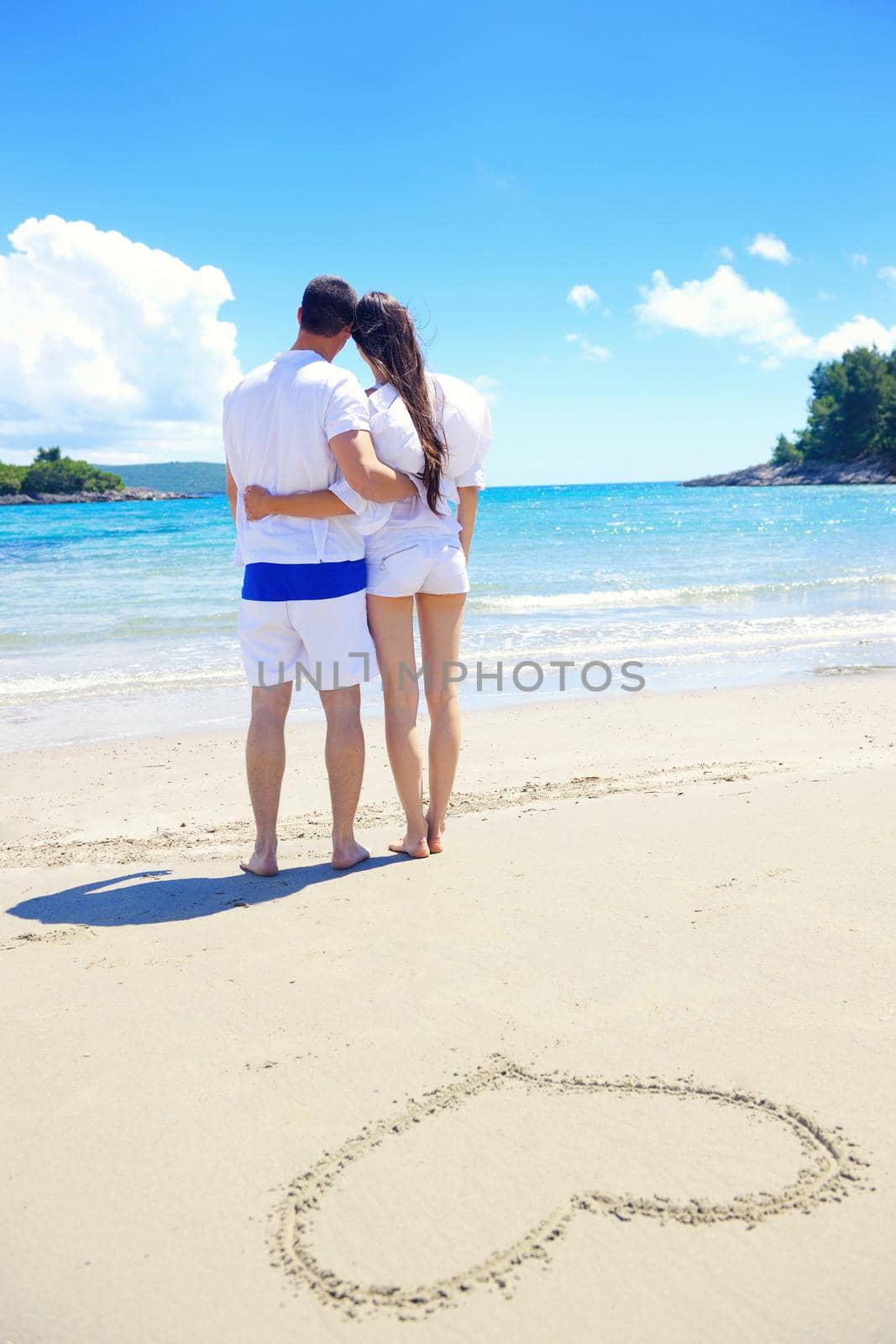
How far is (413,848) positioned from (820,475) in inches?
3461

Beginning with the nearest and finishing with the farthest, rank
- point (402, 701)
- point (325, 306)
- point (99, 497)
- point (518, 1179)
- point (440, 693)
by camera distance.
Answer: point (518, 1179) < point (325, 306) < point (402, 701) < point (440, 693) < point (99, 497)

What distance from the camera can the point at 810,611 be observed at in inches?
459

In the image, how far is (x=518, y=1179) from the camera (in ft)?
5.74

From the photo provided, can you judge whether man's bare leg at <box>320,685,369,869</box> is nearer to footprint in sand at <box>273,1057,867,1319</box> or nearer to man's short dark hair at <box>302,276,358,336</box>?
man's short dark hair at <box>302,276,358,336</box>

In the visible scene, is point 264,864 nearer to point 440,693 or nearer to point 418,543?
point 440,693

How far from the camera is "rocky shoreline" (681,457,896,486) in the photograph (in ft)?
249

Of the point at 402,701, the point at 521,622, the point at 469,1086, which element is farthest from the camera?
the point at 521,622

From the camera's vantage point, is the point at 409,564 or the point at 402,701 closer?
the point at 409,564

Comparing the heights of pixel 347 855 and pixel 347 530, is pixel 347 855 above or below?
below

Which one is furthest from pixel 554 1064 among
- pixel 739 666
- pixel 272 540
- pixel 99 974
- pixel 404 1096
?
pixel 739 666

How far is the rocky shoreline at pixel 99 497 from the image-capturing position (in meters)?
79.2

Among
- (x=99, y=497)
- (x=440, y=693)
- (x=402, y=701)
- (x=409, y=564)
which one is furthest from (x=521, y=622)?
(x=99, y=497)

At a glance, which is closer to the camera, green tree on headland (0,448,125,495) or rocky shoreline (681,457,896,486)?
rocky shoreline (681,457,896,486)

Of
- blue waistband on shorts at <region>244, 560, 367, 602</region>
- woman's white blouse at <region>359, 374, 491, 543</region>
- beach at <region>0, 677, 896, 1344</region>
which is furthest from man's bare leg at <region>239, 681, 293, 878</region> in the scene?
woman's white blouse at <region>359, 374, 491, 543</region>
